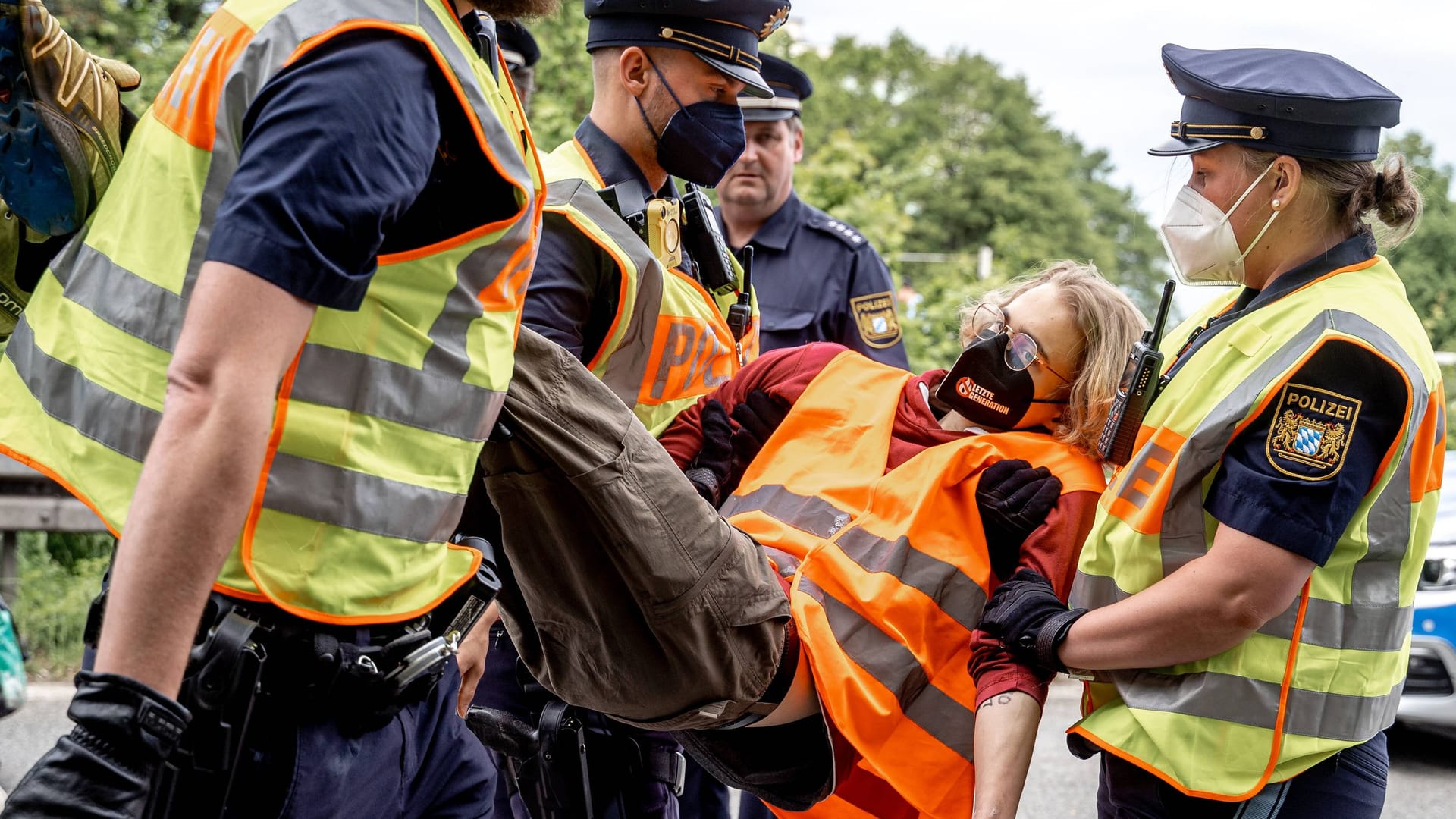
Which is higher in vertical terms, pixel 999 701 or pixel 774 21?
pixel 774 21

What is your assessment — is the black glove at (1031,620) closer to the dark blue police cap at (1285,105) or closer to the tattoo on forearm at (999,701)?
the tattoo on forearm at (999,701)

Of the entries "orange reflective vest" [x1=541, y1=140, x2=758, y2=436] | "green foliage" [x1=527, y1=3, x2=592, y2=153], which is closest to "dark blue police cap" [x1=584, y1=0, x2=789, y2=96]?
"orange reflective vest" [x1=541, y1=140, x2=758, y2=436]

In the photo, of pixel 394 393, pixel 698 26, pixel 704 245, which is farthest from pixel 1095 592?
pixel 698 26

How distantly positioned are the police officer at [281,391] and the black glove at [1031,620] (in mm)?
1058

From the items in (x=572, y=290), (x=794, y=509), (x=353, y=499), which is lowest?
(x=794, y=509)

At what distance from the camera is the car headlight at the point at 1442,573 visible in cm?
517

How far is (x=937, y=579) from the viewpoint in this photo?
263 centimetres

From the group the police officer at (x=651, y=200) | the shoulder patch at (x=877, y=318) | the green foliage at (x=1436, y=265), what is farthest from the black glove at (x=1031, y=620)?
the green foliage at (x=1436, y=265)

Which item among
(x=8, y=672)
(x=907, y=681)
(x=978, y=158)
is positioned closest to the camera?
(x=8, y=672)

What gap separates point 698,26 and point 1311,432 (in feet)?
5.03

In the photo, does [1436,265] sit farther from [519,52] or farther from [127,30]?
[519,52]

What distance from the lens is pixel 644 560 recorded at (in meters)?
2.19

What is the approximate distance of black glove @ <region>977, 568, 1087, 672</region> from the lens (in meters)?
2.33

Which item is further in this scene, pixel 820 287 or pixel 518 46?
pixel 820 287
